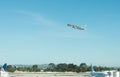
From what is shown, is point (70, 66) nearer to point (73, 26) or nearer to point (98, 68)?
point (98, 68)

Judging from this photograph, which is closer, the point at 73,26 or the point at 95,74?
the point at 73,26

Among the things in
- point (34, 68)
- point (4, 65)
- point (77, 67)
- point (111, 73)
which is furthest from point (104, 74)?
point (34, 68)

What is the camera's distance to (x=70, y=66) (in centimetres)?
18912

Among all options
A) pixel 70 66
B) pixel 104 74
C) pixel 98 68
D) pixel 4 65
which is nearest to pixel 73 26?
pixel 104 74

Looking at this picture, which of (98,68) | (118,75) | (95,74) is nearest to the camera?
(118,75)

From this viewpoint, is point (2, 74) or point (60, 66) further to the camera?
point (60, 66)

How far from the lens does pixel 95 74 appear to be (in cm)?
9525

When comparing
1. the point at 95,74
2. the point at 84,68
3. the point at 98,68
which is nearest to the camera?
the point at 95,74

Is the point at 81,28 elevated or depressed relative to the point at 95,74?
elevated

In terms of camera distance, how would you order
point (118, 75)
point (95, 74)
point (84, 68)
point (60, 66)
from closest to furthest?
point (118, 75)
point (95, 74)
point (84, 68)
point (60, 66)

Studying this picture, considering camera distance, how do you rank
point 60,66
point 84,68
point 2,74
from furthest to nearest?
point 60,66, point 84,68, point 2,74

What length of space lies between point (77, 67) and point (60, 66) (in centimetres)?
1755

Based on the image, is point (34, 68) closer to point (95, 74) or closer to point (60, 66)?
point (60, 66)

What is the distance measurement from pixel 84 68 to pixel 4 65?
416ft
